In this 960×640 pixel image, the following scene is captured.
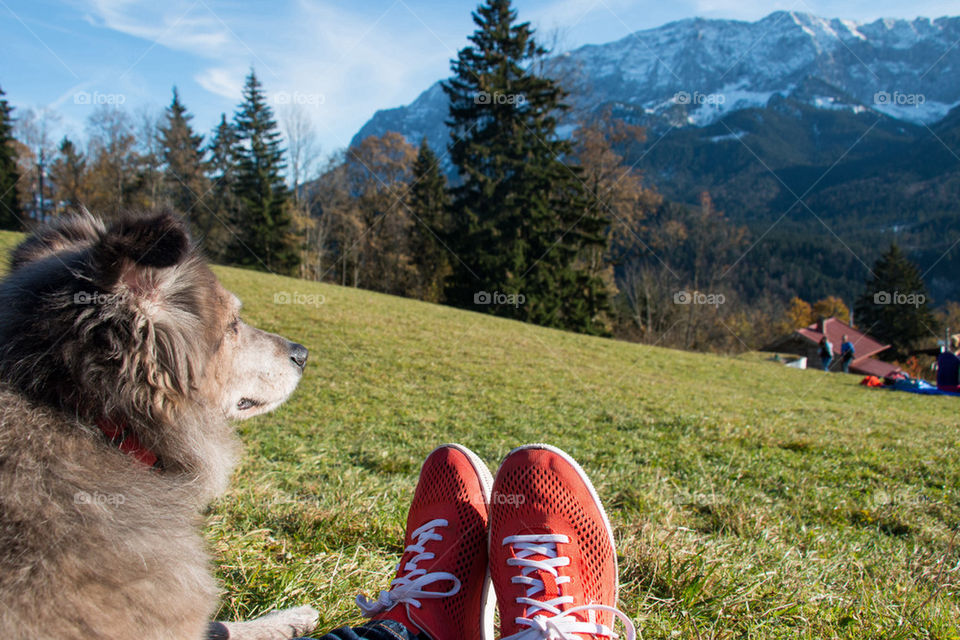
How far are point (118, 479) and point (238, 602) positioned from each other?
3.25 feet

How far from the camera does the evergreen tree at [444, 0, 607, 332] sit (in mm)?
30797

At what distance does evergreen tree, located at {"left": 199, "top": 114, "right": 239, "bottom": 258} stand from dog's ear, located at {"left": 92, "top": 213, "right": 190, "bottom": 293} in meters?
41.5

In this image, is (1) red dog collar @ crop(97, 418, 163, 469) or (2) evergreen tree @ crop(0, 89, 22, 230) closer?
(1) red dog collar @ crop(97, 418, 163, 469)

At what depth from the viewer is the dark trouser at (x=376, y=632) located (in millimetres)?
1691

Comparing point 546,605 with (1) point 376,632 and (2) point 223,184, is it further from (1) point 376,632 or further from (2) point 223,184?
(2) point 223,184

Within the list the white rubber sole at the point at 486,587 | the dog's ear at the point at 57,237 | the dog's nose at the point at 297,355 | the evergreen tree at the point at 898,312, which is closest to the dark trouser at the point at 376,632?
the white rubber sole at the point at 486,587

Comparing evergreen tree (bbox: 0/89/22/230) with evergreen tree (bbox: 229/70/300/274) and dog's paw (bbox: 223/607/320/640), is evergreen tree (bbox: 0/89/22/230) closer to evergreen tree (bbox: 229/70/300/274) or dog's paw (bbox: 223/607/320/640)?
evergreen tree (bbox: 229/70/300/274)

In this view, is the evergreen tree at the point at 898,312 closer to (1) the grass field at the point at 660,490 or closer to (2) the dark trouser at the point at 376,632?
(1) the grass field at the point at 660,490

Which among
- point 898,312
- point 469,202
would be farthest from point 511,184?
point 898,312

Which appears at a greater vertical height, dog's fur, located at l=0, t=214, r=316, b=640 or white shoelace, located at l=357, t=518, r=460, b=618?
dog's fur, located at l=0, t=214, r=316, b=640

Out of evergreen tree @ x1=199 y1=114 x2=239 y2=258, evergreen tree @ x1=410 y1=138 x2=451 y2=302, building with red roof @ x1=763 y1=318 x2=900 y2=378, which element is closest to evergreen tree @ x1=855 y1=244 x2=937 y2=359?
building with red roof @ x1=763 y1=318 x2=900 y2=378

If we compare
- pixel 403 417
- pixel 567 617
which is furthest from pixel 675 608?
pixel 403 417

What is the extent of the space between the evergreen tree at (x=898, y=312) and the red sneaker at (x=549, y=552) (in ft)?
210

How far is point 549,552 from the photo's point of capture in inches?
81.3
